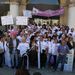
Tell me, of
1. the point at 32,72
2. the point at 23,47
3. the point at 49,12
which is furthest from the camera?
the point at 49,12

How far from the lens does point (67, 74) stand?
16578 mm

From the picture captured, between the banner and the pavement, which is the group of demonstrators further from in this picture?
the banner

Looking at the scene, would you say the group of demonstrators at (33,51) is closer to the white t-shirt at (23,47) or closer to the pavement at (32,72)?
the white t-shirt at (23,47)

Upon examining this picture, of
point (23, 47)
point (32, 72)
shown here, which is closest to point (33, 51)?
point (23, 47)

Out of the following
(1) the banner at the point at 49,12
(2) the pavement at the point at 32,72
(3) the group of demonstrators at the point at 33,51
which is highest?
(1) the banner at the point at 49,12

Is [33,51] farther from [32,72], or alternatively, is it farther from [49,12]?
[49,12]

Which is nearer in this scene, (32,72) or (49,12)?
(32,72)

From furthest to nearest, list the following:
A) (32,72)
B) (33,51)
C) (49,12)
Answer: (49,12) < (33,51) < (32,72)

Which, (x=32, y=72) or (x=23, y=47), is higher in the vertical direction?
(x=23, y=47)

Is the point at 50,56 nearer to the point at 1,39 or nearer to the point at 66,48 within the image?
the point at 66,48

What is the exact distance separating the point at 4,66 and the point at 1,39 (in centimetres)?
122

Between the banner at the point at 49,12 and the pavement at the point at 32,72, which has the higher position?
the banner at the point at 49,12

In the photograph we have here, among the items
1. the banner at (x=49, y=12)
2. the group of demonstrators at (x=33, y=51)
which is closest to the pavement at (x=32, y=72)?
the group of demonstrators at (x=33, y=51)

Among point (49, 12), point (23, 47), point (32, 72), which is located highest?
point (49, 12)
